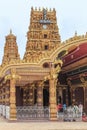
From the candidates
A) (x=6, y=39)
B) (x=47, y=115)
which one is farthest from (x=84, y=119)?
(x=6, y=39)

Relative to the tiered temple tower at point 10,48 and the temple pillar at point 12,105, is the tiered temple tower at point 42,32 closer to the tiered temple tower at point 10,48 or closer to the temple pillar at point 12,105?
the tiered temple tower at point 10,48

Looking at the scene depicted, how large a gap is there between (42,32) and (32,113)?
77.2ft

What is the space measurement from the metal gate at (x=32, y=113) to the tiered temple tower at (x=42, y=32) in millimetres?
19465

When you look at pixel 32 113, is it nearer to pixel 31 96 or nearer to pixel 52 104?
pixel 52 104

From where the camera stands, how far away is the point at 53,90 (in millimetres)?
22516

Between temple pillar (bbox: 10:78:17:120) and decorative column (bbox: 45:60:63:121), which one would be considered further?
decorative column (bbox: 45:60:63:121)

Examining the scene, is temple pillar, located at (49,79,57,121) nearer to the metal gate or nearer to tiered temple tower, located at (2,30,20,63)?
the metal gate

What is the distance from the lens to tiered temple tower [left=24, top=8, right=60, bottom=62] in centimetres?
4367

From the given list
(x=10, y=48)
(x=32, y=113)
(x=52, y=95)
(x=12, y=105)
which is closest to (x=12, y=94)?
(x=12, y=105)

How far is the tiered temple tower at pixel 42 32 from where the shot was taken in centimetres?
4367

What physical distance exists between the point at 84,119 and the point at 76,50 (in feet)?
18.7

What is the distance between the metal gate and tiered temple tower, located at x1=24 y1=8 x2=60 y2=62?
63.9 ft

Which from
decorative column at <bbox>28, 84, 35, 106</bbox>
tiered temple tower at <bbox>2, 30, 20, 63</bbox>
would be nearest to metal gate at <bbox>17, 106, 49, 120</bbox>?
decorative column at <bbox>28, 84, 35, 106</bbox>

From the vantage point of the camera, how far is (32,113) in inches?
915
